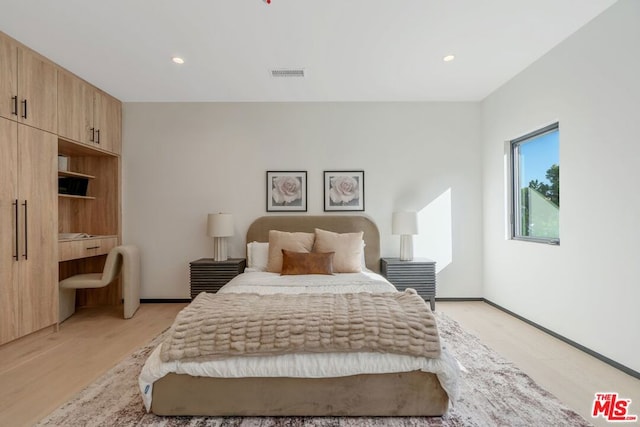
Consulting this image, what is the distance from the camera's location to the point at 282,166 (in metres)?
4.02

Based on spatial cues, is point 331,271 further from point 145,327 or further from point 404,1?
point 404,1

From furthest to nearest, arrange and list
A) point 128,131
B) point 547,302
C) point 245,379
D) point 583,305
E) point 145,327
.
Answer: point 128,131 → point 145,327 → point 547,302 → point 583,305 → point 245,379

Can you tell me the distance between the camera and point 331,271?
10.4 feet

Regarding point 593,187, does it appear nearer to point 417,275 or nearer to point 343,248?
point 417,275

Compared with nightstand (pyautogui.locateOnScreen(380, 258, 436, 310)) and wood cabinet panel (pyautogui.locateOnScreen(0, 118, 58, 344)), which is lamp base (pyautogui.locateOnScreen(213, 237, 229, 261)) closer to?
wood cabinet panel (pyautogui.locateOnScreen(0, 118, 58, 344))

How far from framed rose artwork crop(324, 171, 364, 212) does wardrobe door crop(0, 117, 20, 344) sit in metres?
3.10

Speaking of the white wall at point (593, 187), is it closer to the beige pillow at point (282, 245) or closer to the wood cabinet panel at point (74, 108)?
the beige pillow at point (282, 245)

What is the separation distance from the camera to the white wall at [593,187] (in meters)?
2.13

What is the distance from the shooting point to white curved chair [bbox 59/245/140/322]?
3.29 metres

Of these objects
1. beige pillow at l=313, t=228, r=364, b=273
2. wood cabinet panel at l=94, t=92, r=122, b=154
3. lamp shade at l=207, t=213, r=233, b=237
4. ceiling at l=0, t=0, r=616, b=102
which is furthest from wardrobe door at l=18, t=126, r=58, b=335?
beige pillow at l=313, t=228, r=364, b=273

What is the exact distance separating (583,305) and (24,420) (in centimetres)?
400

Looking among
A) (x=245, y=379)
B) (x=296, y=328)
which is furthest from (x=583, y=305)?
(x=245, y=379)

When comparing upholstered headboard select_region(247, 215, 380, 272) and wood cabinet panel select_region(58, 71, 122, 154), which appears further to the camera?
upholstered headboard select_region(247, 215, 380, 272)

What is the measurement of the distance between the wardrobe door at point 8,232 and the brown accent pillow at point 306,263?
2.36 meters
